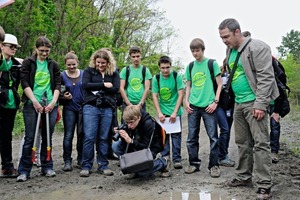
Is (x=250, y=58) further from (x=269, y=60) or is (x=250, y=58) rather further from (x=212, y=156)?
(x=212, y=156)

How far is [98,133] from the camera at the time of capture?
5.95 meters

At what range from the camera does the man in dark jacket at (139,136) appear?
5234 mm

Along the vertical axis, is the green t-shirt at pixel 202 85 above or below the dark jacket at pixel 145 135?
above

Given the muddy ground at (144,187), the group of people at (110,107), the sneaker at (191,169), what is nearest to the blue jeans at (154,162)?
the group of people at (110,107)

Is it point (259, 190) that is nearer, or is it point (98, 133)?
point (259, 190)

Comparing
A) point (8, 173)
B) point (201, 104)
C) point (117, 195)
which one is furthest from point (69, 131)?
point (201, 104)

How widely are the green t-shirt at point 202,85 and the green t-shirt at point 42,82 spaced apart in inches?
89.4

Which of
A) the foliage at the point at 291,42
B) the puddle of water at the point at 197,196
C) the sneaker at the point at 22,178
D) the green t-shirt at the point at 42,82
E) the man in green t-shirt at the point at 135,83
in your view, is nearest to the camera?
the puddle of water at the point at 197,196

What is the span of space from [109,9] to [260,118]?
25825 mm

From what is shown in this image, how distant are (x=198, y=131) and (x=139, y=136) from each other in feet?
3.22

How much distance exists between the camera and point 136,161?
16.4ft

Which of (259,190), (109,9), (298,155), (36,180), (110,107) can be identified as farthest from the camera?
(109,9)

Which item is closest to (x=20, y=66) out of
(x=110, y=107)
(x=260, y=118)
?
(x=110, y=107)

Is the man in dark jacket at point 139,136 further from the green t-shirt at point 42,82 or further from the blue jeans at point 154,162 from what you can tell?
the green t-shirt at point 42,82
